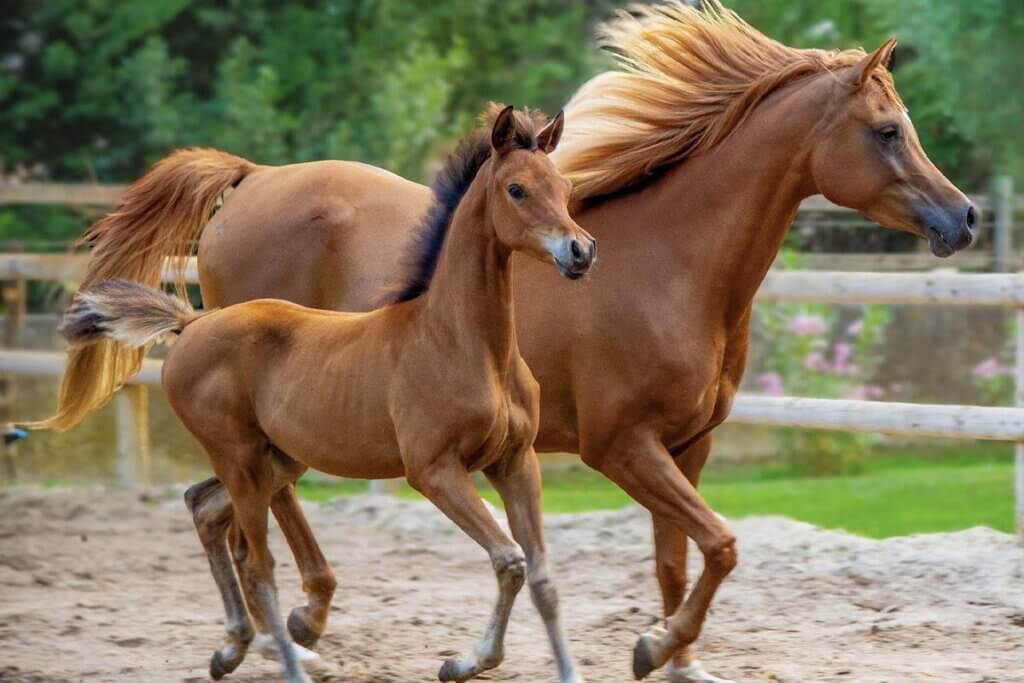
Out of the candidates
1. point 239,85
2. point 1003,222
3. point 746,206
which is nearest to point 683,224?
point 746,206

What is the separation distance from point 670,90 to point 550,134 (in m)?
0.98

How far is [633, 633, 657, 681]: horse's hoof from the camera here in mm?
4332

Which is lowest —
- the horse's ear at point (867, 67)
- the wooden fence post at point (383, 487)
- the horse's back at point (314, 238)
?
the wooden fence post at point (383, 487)

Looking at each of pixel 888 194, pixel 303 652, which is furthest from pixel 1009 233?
pixel 303 652

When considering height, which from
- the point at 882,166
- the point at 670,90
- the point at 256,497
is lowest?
the point at 256,497

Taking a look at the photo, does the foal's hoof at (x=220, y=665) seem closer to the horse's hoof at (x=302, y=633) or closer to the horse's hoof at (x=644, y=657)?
the horse's hoof at (x=302, y=633)

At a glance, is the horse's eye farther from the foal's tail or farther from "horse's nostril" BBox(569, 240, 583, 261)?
the foal's tail

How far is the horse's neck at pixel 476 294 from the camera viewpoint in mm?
4062

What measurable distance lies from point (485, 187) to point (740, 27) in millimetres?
1363

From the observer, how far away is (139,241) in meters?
5.62

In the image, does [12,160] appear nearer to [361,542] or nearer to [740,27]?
[361,542]

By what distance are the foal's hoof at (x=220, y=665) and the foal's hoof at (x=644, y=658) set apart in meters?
1.21

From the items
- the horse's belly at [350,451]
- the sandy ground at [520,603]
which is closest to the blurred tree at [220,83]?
the sandy ground at [520,603]

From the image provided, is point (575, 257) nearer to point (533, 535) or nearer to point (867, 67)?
point (533, 535)
